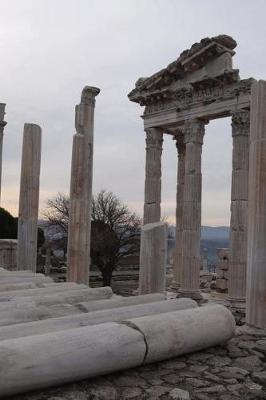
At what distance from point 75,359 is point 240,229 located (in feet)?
45.3

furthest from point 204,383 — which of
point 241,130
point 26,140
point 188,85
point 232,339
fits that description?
point 188,85

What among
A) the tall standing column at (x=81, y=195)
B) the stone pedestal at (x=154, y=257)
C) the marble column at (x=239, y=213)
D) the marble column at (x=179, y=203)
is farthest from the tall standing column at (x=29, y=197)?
the marble column at (x=179, y=203)

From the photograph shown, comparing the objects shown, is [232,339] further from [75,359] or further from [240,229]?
[240,229]

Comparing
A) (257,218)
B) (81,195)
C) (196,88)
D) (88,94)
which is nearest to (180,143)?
(196,88)

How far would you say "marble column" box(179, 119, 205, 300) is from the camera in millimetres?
19766

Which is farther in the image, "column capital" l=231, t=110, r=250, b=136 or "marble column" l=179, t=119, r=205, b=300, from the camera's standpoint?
"marble column" l=179, t=119, r=205, b=300

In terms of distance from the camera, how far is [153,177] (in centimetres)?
2162

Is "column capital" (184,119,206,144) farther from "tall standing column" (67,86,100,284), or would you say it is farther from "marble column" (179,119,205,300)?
"tall standing column" (67,86,100,284)

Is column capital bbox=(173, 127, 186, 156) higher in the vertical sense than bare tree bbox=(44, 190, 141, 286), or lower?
higher

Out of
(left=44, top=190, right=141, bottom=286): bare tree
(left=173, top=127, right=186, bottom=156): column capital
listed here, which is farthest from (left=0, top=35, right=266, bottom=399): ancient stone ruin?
(left=44, top=190, right=141, bottom=286): bare tree

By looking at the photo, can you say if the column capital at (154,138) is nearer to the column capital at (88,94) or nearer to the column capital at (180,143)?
the column capital at (180,143)

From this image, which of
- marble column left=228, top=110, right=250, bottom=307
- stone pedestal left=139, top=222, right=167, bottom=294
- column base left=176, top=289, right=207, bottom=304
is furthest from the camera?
column base left=176, top=289, right=207, bottom=304

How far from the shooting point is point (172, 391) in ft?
16.8

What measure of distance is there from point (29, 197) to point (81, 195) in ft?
5.46
